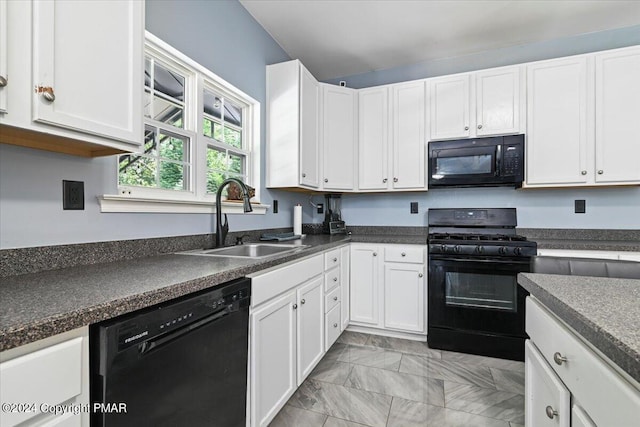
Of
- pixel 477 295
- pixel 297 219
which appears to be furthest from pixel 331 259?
pixel 477 295

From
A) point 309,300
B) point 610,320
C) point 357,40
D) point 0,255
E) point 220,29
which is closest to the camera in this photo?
point 610,320

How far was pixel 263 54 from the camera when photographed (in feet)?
8.89

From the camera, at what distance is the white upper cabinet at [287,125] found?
267cm

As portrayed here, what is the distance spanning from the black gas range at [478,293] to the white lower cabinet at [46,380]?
2.37 metres

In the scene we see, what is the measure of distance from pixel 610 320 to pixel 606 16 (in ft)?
10.5

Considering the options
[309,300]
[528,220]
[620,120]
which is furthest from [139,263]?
[620,120]

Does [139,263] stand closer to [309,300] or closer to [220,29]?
[309,300]

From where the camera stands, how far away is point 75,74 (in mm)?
994

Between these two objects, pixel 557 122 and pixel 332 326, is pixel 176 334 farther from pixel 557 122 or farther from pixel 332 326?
pixel 557 122

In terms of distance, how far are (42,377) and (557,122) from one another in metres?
3.41

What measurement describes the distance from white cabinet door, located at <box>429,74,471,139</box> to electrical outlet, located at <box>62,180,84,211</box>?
272 centimetres

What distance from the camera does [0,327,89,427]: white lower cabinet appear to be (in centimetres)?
59

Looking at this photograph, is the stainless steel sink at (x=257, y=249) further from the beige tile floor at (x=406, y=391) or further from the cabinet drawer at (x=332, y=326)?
the beige tile floor at (x=406, y=391)

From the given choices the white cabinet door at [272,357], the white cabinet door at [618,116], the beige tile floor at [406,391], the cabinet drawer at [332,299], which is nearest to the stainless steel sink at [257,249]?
the white cabinet door at [272,357]
